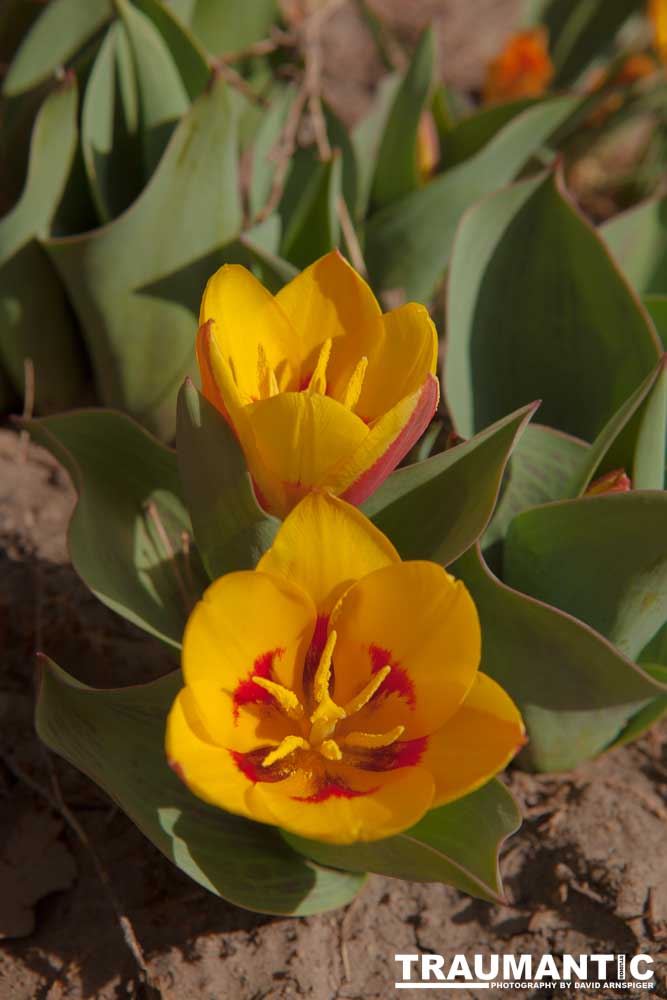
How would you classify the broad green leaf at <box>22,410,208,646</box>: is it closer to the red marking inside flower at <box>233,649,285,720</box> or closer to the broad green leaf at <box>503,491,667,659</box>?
the red marking inside flower at <box>233,649,285,720</box>

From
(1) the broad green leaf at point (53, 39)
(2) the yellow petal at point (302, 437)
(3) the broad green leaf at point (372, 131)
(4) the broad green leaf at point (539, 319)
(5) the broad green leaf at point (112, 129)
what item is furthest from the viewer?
(3) the broad green leaf at point (372, 131)

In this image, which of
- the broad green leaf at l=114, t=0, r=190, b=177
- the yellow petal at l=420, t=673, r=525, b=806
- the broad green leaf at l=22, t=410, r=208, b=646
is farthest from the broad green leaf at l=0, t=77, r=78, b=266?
the yellow petal at l=420, t=673, r=525, b=806

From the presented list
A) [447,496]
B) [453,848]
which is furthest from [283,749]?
[447,496]

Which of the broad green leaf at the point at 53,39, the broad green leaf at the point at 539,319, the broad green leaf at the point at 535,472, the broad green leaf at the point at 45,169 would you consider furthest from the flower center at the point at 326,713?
the broad green leaf at the point at 53,39

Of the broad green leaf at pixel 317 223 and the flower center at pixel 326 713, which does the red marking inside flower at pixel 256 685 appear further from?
the broad green leaf at pixel 317 223

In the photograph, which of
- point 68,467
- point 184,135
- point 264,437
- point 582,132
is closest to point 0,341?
point 184,135

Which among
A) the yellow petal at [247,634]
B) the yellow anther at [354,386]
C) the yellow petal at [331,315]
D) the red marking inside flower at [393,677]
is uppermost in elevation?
the yellow petal at [331,315]
